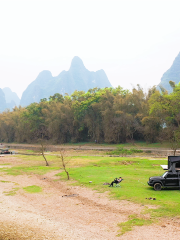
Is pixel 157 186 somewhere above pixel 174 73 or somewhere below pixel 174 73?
below

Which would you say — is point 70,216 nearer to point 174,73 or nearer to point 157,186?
point 157,186

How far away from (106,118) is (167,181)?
39305 millimetres

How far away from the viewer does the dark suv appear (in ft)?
43.8

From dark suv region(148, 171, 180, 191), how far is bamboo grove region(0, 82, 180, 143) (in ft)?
76.7

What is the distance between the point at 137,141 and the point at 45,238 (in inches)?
1751

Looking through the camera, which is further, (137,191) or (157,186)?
(157,186)

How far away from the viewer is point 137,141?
5072cm

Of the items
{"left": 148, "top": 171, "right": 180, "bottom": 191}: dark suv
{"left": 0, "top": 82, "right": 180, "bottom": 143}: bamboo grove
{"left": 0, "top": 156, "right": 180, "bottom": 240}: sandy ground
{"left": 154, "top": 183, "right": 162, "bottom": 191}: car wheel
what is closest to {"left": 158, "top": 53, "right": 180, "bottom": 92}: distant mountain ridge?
{"left": 0, "top": 82, "right": 180, "bottom": 143}: bamboo grove

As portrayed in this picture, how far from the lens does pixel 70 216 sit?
34.0ft

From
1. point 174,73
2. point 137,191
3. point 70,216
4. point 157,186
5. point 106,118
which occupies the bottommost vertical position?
point 70,216

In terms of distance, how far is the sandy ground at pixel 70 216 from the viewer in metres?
8.26

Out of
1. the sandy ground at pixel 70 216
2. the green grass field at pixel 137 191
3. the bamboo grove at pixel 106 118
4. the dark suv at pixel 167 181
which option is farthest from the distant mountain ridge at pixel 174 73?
the sandy ground at pixel 70 216

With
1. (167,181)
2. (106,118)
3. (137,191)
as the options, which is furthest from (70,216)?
(106,118)

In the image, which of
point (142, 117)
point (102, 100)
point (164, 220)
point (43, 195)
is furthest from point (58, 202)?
point (102, 100)
